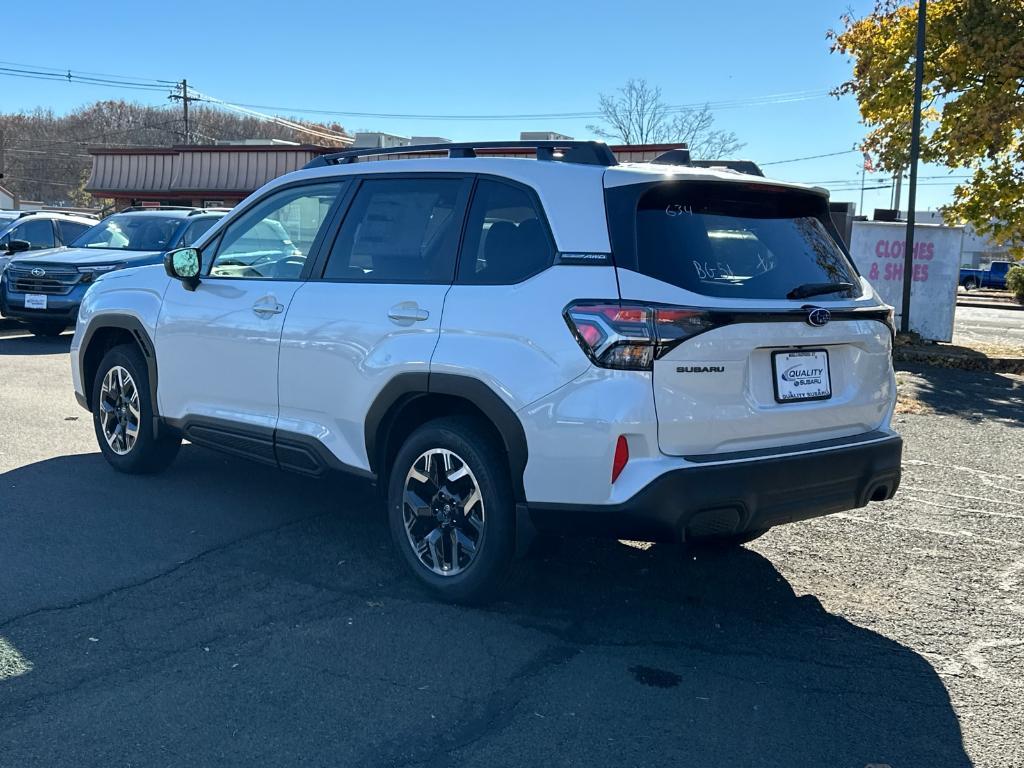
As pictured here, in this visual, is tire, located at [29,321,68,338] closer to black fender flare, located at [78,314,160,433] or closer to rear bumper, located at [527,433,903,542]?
black fender flare, located at [78,314,160,433]

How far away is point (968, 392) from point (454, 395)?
9494 millimetres

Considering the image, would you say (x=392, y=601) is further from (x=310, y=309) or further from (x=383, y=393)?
(x=310, y=309)

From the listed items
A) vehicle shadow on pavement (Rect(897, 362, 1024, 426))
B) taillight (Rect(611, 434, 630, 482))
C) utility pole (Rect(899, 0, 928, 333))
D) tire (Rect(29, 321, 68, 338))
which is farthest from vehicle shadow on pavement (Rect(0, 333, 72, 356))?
utility pole (Rect(899, 0, 928, 333))

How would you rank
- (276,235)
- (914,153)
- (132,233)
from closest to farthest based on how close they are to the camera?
(276,235) → (132,233) → (914,153)

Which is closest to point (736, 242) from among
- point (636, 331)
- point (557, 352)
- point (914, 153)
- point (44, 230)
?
point (636, 331)

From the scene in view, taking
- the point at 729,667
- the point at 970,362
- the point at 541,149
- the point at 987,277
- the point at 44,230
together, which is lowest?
the point at 729,667

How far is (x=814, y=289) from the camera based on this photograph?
4.34 m

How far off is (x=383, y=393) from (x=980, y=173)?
15.0 meters

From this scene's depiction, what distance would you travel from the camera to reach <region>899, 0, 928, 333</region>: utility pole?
15.3 meters

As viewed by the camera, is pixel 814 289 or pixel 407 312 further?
pixel 407 312

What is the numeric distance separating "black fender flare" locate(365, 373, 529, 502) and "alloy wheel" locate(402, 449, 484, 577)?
254 mm

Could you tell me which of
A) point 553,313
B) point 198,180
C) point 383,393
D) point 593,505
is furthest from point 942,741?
point 198,180

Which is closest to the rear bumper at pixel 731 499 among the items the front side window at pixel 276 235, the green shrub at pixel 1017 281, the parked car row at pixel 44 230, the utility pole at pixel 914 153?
the front side window at pixel 276 235

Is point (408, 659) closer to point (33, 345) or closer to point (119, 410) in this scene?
point (119, 410)
